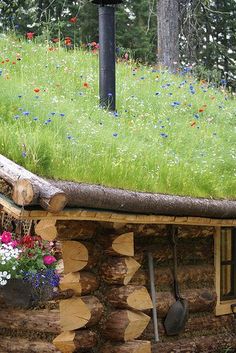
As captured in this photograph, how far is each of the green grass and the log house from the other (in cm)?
37

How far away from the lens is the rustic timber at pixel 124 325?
6344 millimetres

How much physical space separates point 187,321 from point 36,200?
10.2 feet

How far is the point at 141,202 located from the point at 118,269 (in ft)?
2.68

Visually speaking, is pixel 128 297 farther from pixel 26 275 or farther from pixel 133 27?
pixel 133 27

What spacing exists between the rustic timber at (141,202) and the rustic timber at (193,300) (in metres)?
1.01

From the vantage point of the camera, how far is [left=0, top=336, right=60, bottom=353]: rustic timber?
628 centimetres

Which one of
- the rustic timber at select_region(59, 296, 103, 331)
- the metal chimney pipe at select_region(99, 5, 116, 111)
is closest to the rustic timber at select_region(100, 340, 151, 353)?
the rustic timber at select_region(59, 296, 103, 331)

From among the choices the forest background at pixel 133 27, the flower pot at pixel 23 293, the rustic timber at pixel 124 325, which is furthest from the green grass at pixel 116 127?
the forest background at pixel 133 27

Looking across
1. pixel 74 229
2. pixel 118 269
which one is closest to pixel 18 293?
pixel 74 229

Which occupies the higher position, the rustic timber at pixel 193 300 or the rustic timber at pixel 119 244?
the rustic timber at pixel 119 244

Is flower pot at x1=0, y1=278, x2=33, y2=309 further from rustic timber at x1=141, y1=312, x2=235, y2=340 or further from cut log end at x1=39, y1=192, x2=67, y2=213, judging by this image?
cut log end at x1=39, y1=192, x2=67, y2=213

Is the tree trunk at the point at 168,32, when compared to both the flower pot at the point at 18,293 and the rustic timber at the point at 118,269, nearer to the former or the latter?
the rustic timber at the point at 118,269

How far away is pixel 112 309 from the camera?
648cm

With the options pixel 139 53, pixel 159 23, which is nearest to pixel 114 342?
pixel 159 23
